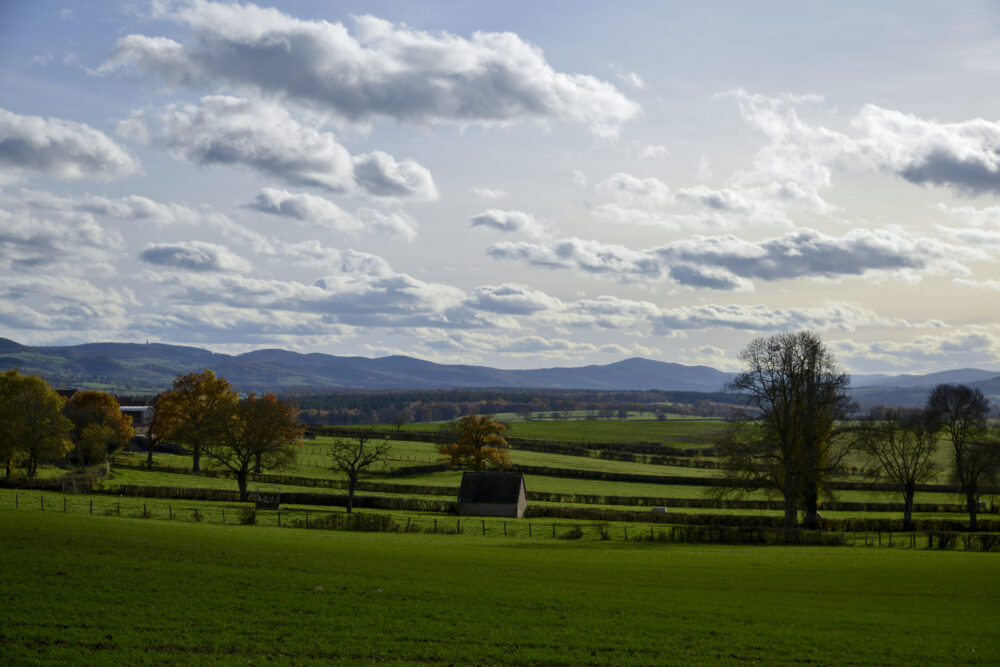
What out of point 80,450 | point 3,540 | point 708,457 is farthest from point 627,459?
point 3,540

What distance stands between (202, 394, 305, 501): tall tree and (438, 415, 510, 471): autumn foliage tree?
62.0 ft

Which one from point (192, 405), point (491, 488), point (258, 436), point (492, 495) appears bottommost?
point (492, 495)

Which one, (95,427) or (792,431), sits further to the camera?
(95,427)

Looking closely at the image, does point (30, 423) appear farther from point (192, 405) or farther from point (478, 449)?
point (478, 449)

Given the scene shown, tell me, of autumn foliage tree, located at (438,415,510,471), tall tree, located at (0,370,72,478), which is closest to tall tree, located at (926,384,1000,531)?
autumn foliage tree, located at (438,415,510,471)

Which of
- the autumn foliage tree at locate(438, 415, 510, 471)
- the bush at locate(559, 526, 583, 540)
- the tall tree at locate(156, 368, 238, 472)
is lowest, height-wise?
the bush at locate(559, 526, 583, 540)

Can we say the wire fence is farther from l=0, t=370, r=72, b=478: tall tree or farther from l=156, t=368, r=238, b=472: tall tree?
l=156, t=368, r=238, b=472: tall tree

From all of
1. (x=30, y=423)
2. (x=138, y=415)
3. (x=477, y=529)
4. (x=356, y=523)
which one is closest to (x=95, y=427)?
(x=30, y=423)

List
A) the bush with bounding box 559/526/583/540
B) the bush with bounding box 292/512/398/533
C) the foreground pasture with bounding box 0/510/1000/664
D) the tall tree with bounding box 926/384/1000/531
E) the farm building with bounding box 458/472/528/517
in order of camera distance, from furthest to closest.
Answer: the farm building with bounding box 458/472/528/517 → the tall tree with bounding box 926/384/1000/531 → the bush with bounding box 292/512/398/533 → the bush with bounding box 559/526/583/540 → the foreground pasture with bounding box 0/510/1000/664

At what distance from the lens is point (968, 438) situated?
6406 cm

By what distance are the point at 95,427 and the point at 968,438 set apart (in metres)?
75.5

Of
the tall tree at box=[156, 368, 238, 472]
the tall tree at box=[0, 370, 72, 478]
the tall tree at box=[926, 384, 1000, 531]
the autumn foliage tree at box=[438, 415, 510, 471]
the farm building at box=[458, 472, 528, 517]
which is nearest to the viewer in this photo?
the tall tree at box=[926, 384, 1000, 531]

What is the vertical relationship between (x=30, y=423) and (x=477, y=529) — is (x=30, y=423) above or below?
above

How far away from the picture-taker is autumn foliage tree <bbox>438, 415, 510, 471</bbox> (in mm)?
81688
